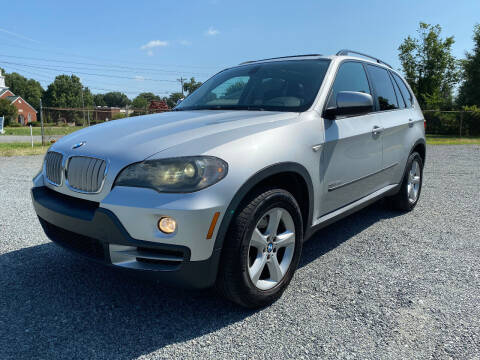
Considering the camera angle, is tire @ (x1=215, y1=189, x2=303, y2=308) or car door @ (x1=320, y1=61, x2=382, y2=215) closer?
tire @ (x1=215, y1=189, x2=303, y2=308)

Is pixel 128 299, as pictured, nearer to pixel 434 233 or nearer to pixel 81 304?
pixel 81 304

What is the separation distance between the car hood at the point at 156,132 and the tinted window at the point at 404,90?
2622 millimetres

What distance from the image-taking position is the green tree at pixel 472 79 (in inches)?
1411

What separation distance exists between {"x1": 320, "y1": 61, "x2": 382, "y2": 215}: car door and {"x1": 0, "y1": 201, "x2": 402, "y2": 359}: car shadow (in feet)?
4.11

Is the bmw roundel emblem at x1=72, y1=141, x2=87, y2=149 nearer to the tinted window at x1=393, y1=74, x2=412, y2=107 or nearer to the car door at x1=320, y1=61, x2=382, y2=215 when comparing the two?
the car door at x1=320, y1=61, x2=382, y2=215

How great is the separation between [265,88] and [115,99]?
149 metres

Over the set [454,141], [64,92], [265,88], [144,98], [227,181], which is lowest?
[454,141]

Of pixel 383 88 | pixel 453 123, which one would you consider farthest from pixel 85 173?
pixel 453 123

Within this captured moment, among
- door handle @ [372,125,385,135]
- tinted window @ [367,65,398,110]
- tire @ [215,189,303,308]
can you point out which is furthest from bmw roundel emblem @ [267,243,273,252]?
tinted window @ [367,65,398,110]

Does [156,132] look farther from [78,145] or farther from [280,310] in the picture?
[280,310]

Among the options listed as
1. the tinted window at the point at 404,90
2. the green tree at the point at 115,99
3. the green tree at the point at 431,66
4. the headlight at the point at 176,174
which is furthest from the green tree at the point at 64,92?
the headlight at the point at 176,174

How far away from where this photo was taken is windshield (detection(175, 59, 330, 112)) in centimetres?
321

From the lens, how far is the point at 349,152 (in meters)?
3.28

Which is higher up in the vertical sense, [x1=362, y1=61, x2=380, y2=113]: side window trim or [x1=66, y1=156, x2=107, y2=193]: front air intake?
[x1=362, y1=61, x2=380, y2=113]: side window trim
